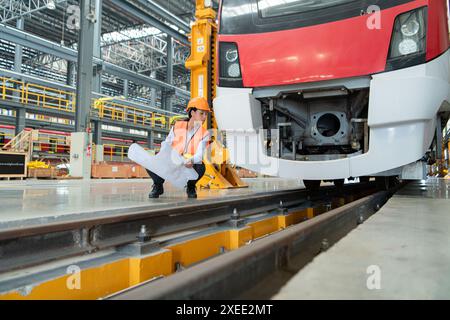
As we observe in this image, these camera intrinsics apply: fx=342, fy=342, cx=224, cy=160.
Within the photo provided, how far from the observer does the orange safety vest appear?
11.2 ft

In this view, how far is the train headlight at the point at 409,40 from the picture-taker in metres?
2.82

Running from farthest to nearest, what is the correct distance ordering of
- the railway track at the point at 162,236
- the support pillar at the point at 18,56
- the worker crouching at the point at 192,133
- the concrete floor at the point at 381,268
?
the support pillar at the point at 18,56
the worker crouching at the point at 192,133
the railway track at the point at 162,236
the concrete floor at the point at 381,268

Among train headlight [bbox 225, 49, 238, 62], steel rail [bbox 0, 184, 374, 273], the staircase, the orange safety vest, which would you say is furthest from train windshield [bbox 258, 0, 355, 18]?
the staircase

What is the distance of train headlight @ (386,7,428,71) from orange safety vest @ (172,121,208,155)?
1807 mm

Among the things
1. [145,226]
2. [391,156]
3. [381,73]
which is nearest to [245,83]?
[381,73]

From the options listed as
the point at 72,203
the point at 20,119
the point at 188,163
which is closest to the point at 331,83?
the point at 188,163

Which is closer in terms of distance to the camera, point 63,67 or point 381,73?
point 381,73

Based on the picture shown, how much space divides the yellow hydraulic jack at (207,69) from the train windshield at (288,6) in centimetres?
180

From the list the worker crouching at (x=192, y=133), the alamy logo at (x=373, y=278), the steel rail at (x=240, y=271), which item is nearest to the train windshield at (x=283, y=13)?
the worker crouching at (x=192, y=133)

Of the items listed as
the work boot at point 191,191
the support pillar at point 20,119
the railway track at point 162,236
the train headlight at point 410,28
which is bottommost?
Result: the railway track at point 162,236

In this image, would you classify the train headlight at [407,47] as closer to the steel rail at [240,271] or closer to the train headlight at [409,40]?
the train headlight at [409,40]
